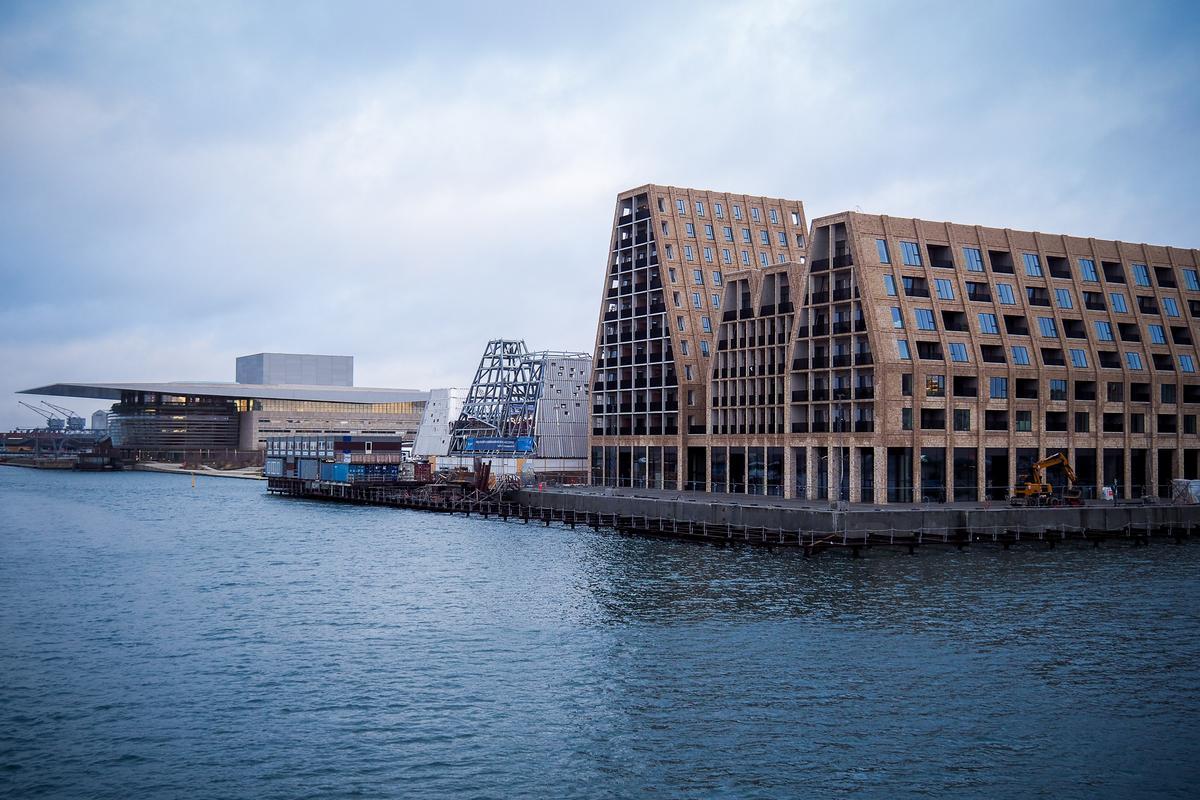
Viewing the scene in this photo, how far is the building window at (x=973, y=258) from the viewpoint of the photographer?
101688 millimetres

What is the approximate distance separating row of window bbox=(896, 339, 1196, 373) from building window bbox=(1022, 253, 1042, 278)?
7.97m

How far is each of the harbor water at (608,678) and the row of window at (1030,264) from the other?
32028 mm

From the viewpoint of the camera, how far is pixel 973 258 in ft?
335

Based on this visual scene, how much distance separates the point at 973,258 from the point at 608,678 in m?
72.4

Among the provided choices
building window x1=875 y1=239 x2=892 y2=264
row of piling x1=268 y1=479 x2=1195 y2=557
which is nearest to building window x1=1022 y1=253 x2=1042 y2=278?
building window x1=875 y1=239 x2=892 y2=264

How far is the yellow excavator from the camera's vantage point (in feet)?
305

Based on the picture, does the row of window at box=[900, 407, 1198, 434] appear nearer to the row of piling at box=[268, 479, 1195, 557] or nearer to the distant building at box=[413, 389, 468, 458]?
the row of piling at box=[268, 479, 1195, 557]

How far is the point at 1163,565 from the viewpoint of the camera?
7456 centimetres

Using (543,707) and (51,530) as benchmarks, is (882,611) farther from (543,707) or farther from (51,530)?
(51,530)

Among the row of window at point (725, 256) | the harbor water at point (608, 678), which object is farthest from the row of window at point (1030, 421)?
the row of window at point (725, 256)

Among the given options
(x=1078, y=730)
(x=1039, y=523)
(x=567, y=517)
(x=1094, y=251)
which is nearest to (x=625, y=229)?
(x=567, y=517)

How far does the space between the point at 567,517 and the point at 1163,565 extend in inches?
2089

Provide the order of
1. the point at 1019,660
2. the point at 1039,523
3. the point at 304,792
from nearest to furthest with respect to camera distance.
Result: 1. the point at 304,792
2. the point at 1019,660
3. the point at 1039,523

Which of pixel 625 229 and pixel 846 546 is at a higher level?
pixel 625 229
